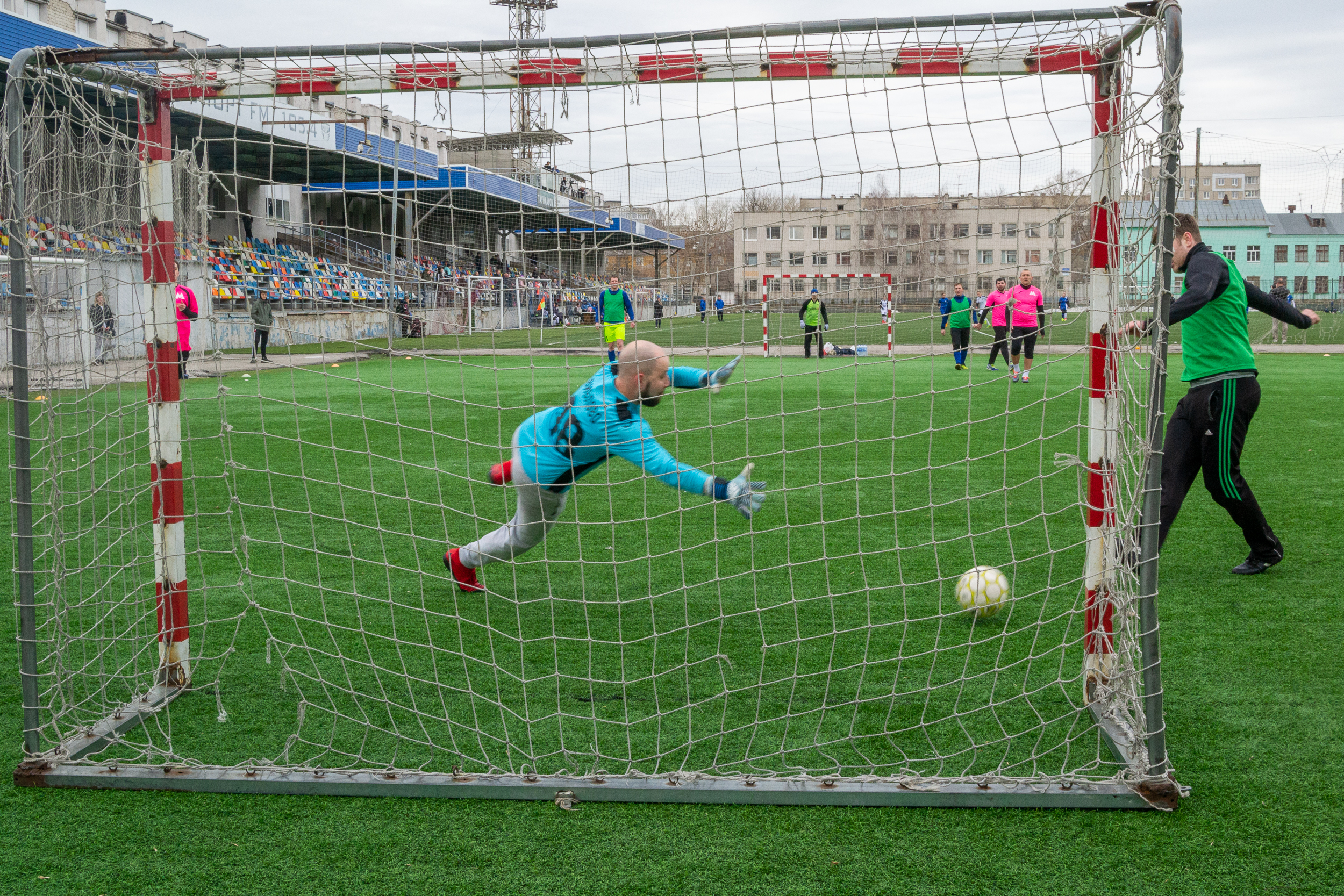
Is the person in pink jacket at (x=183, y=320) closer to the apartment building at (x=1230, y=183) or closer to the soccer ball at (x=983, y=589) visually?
the soccer ball at (x=983, y=589)

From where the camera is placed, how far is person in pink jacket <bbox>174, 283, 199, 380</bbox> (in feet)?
12.6

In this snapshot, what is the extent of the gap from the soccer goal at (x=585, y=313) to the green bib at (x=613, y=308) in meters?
0.08

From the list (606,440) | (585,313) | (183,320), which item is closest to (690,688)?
(606,440)

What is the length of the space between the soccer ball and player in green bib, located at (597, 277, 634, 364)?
1.94 meters

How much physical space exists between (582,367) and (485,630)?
1526 millimetres

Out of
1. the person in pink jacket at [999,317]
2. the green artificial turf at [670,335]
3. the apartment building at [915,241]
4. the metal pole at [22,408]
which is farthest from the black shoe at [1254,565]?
the person in pink jacket at [999,317]

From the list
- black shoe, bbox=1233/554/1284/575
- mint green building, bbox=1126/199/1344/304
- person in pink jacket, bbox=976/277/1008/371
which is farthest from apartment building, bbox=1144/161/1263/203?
black shoe, bbox=1233/554/1284/575

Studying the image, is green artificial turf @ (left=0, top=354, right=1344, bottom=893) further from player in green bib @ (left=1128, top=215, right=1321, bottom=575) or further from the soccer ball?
player in green bib @ (left=1128, top=215, right=1321, bottom=575)

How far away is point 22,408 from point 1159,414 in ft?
12.2

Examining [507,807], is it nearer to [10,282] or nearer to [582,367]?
[10,282]

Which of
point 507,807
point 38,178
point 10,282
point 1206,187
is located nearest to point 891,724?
point 507,807

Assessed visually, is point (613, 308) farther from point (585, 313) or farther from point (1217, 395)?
point (1217, 395)

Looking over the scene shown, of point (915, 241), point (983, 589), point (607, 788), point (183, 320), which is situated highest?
point (915, 241)

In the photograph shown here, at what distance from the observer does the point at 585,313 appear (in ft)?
16.1
